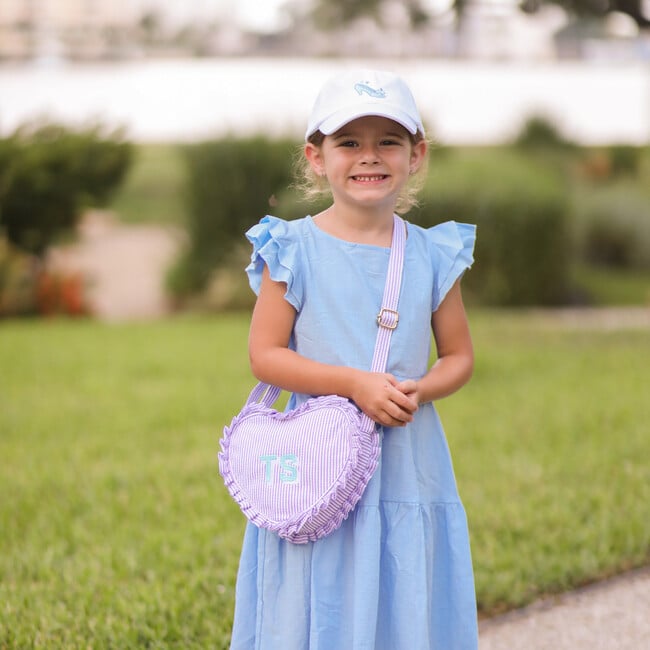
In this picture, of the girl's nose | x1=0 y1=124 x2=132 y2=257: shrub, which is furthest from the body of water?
the girl's nose

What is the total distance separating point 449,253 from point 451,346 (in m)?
0.22

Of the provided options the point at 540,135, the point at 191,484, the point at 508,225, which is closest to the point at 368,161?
the point at 191,484

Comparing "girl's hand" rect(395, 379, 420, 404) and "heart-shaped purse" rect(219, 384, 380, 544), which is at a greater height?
"girl's hand" rect(395, 379, 420, 404)

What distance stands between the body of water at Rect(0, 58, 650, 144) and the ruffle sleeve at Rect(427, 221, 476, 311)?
12.2 metres

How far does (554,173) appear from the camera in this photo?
14898mm

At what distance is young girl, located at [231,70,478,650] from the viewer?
2203 millimetres

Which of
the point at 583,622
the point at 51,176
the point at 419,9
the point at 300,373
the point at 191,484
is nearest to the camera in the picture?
the point at 300,373

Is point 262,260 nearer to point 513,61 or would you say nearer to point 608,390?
point 608,390

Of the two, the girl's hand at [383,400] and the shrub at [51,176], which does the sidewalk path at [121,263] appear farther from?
the girl's hand at [383,400]

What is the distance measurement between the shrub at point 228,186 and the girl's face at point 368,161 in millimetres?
9060

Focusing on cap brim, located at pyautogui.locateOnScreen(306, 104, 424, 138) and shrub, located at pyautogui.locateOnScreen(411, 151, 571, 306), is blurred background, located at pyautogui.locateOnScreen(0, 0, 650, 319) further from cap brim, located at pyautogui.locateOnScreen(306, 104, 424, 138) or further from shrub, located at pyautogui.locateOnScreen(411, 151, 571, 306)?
cap brim, located at pyautogui.locateOnScreen(306, 104, 424, 138)

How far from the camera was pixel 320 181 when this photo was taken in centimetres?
247

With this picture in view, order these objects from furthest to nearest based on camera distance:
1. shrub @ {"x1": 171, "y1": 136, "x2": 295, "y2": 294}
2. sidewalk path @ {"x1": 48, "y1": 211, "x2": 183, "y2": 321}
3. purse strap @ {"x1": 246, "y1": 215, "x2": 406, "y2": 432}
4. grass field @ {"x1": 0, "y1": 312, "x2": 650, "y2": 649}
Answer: sidewalk path @ {"x1": 48, "y1": 211, "x2": 183, "y2": 321} → shrub @ {"x1": 171, "y1": 136, "x2": 295, "y2": 294} → grass field @ {"x1": 0, "y1": 312, "x2": 650, "y2": 649} → purse strap @ {"x1": 246, "y1": 215, "x2": 406, "y2": 432}

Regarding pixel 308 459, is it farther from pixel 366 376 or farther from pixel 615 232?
pixel 615 232
